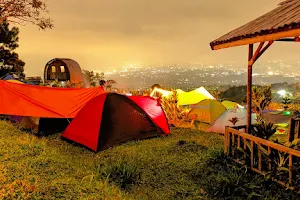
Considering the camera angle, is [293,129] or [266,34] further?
[293,129]

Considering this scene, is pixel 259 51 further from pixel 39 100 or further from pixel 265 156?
pixel 39 100

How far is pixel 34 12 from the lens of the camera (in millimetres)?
19453

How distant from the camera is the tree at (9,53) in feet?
76.9

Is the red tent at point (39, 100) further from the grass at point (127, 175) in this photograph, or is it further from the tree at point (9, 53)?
the tree at point (9, 53)

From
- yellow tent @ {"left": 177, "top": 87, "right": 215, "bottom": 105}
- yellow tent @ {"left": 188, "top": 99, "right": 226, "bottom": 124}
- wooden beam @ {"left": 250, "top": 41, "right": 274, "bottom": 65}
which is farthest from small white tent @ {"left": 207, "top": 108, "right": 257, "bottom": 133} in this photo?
wooden beam @ {"left": 250, "top": 41, "right": 274, "bottom": 65}

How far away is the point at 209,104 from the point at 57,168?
9.11 metres

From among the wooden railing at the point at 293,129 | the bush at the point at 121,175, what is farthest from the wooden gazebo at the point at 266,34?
the bush at the point at 121,175

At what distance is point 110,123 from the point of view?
8547 mm

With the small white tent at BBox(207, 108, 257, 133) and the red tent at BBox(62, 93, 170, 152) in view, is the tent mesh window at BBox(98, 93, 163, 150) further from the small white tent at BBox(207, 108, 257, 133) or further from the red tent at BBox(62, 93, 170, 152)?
the small white tent at BBox(207, 108, 257, 133)

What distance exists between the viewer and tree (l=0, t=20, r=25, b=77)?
23.5 meters

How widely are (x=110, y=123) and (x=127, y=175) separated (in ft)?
10.4

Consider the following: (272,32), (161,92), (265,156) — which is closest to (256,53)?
(272,32)

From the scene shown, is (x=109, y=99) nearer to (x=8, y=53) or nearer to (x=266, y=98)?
(x=266, y=98)

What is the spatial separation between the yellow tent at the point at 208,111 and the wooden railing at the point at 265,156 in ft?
21.2
